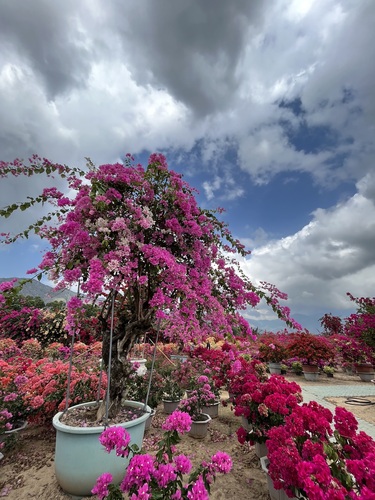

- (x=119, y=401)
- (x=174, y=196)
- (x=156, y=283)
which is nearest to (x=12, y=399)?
(x=119, y=401)

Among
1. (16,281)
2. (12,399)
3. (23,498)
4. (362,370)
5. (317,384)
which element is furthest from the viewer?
(362,370)

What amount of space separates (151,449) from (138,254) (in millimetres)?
2927

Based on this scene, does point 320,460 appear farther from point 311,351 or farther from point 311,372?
point 311,372

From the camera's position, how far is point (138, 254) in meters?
2.90

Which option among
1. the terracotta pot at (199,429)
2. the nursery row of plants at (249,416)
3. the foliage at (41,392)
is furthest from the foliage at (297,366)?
the foliage at (41,392)

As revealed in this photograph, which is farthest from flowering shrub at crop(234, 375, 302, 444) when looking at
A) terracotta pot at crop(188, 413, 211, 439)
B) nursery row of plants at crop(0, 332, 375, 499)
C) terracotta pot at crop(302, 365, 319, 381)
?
terracotta pot at crop(302, 365, 319, 381)

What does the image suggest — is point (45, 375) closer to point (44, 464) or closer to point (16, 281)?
point (44, 464)

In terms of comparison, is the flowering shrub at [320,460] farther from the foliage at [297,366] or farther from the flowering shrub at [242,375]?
the foliage at [297,366]

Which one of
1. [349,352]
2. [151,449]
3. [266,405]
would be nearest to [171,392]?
[151,449]

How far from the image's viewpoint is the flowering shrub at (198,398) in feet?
14.6

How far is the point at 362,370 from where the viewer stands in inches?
369

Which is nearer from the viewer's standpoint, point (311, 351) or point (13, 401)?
point (13, 401)

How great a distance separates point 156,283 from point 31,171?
1.99m

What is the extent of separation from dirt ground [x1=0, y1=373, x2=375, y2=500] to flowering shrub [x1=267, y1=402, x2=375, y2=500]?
1102mm
